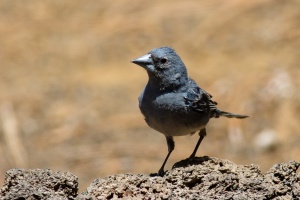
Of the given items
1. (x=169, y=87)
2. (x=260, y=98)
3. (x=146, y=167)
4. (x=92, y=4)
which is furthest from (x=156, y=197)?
(x=92, y=4)

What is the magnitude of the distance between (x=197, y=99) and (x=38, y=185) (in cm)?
177

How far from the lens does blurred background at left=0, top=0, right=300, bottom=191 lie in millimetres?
8961

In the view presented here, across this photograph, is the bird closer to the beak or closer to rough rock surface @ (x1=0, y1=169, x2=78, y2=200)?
the beak

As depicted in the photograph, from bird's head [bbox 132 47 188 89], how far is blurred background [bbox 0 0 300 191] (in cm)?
252

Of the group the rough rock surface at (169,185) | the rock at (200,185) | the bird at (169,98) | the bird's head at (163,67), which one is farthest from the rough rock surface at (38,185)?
the bird's head at (163,67)

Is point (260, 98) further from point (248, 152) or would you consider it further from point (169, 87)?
point (169, 87)

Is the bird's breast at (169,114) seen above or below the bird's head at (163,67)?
below

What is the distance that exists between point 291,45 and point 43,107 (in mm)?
3308

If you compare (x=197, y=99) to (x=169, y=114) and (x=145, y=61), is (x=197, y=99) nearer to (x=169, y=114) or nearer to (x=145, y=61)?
(x=169, y=114)

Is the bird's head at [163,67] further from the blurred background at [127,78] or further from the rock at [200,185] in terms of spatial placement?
the blurred background at [127,78]

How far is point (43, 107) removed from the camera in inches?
392

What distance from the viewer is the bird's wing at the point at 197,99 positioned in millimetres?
5980

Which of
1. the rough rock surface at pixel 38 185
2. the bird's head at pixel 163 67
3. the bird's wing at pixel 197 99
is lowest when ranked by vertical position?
the rough rock surface at pixel 38 185

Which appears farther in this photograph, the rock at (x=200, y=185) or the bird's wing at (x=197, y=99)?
the bird's wing at (x=197, y=99)
